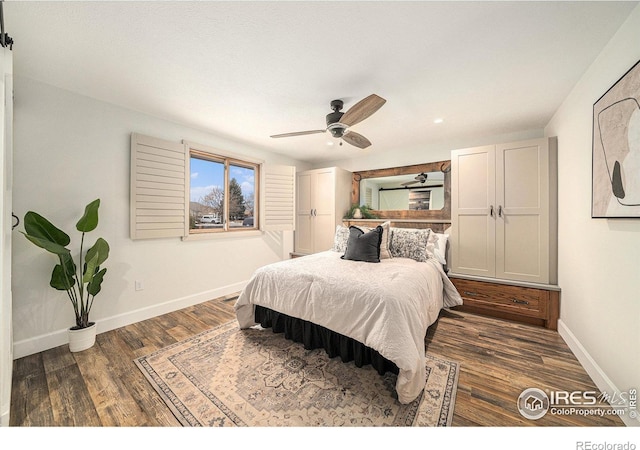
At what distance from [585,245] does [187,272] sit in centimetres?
424

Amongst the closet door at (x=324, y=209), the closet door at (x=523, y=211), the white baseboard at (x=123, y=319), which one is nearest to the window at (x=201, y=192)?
the closet door at (x=324, y=209)

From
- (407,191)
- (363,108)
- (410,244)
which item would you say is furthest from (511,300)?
(363,108)

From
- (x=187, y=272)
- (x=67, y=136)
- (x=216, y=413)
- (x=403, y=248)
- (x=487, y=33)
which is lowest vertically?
(x=216, y=413)

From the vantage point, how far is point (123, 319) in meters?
2.63

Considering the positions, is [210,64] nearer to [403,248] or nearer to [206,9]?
[206,9]

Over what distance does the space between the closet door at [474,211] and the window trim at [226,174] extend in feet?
10.0

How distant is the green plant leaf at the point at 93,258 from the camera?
7.02ft

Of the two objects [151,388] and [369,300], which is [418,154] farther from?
[151,388]

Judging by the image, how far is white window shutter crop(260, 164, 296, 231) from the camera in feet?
13.6

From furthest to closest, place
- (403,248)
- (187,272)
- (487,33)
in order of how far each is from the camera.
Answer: (187,272)
(403,248)
(487,33)

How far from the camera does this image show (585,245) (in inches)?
78.4

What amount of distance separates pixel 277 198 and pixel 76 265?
2672 mm

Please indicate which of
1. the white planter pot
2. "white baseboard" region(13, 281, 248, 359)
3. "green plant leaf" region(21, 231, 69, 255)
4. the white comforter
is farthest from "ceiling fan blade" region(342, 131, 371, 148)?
the white planter pot

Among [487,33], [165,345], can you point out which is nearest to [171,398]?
[165,345]
